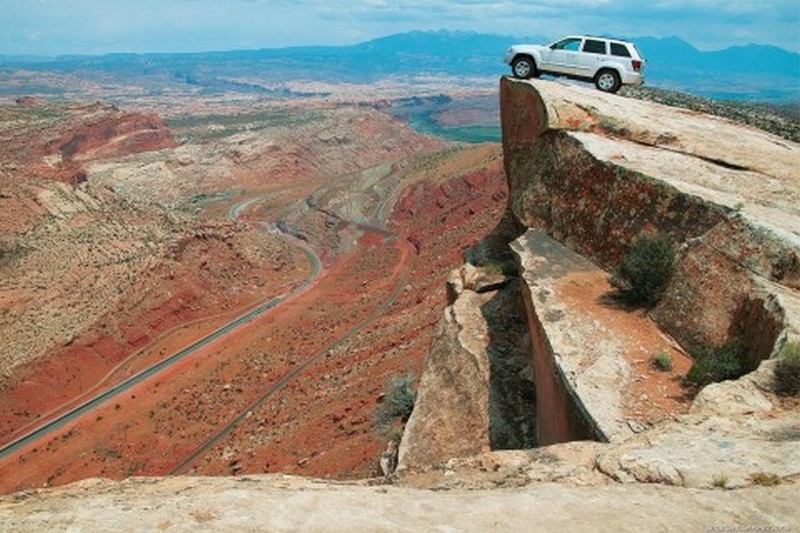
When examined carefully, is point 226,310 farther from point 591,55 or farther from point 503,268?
point 591,55

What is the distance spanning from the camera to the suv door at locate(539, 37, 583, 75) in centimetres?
2044

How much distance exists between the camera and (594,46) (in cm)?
2019

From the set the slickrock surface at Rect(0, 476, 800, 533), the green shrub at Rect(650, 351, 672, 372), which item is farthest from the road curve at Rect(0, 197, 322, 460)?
the green shrub at Rect(650, 351, 672, 372)

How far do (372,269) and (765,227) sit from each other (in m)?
40.0

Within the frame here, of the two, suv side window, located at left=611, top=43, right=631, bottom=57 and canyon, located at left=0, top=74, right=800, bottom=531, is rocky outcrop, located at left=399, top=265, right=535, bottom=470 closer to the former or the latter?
canyon, located at left=0, top=74, right=800, bottom=531

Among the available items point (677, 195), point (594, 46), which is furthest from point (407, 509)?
point (594, 46)

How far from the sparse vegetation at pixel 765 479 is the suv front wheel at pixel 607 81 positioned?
15.9m

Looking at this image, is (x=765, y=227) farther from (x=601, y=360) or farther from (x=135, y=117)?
(x=135, y=117)

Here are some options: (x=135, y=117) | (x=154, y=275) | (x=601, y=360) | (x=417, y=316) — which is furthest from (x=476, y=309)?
(x=135, y=117)

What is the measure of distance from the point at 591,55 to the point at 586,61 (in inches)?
9.1

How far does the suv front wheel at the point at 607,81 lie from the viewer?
20.4 m

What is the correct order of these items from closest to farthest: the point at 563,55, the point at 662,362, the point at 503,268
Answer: the point at 662,362 < the point at 503,268 < the point at 563,55

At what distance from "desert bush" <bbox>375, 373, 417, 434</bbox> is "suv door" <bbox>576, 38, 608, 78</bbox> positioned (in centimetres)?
1115

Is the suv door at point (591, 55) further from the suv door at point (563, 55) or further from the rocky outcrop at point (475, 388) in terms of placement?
the rocky outcrop at point (475, 388)
